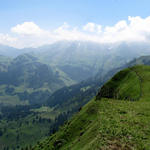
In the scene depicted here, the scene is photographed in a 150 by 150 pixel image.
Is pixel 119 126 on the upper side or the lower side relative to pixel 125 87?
lower

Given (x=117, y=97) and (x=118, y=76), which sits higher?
(x=118, y=76)

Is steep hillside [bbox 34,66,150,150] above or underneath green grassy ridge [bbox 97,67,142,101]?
underneath

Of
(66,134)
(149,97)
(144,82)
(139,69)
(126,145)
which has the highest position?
(139,69)

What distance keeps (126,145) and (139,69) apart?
9916 centimetres

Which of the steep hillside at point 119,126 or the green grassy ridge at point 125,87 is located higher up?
the green grassy ridge at point 125,87

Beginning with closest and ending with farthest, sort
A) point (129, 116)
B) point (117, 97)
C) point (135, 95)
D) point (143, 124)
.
A: point (143, 124)
point (129, 116)
point (135, 95)
point (117, 97)

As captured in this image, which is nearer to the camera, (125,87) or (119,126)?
(119,126)

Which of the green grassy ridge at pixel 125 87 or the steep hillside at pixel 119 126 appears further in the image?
the green grassy ridge at pixel 125 87

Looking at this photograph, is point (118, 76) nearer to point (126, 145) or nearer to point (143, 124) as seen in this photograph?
point (143, 124)

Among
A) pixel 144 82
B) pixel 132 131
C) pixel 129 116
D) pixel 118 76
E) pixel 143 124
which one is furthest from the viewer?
pixel 118 76

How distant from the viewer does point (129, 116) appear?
5512 centimetres

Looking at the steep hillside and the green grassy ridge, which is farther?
the green grassy ridge

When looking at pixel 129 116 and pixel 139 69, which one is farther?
pixel 139 69

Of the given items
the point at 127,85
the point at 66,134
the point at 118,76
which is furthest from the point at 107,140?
the point at 118,76
